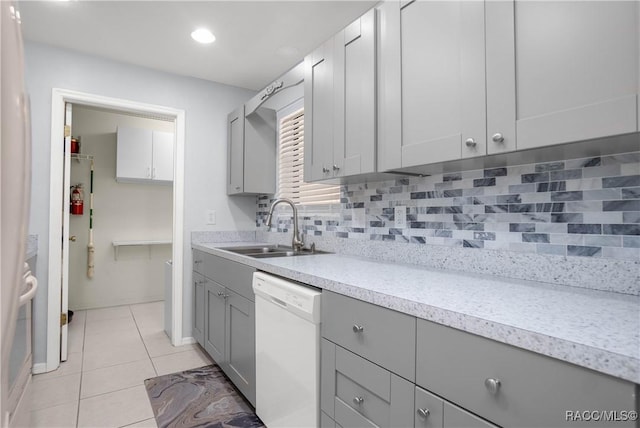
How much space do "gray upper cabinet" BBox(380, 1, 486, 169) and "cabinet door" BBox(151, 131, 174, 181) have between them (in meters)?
3.30

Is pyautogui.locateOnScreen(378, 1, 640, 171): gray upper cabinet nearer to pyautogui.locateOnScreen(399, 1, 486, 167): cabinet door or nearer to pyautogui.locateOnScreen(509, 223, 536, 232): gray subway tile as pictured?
pyautogui.locateOnScreen(399, 1, 486, 167): cabinet door

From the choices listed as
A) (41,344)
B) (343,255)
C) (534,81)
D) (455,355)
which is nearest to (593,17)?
(534,81)

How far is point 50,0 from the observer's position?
1961 mm

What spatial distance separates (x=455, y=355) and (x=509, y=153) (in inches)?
26.7

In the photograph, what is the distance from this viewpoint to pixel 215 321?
94.5 inches

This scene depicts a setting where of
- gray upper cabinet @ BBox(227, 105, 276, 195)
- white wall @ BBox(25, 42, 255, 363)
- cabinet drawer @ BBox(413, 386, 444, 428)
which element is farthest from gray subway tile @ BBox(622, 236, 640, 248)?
white wall @ BBox(25, 42, 255, 363)

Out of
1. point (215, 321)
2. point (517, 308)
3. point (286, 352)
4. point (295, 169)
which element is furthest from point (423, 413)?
point (295, 169)

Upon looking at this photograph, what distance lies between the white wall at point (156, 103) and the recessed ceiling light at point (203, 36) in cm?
73

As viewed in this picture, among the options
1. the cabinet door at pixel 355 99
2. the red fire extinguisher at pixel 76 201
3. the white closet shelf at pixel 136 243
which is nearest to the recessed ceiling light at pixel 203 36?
the cabinet door at pixel 355 99

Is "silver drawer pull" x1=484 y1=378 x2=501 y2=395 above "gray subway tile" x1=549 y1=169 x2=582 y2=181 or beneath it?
beneath

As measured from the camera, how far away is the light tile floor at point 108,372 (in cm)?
188

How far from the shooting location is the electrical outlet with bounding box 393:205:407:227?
1751 millimetres

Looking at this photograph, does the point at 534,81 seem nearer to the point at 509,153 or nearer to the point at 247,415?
the point at 509,153

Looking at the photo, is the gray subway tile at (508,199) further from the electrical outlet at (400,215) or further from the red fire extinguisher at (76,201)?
the red fire extinguisher at (76,201)
